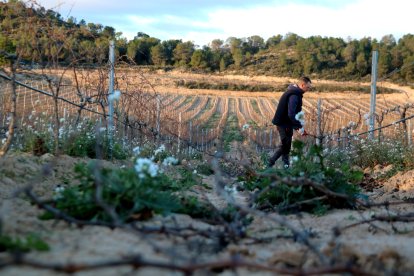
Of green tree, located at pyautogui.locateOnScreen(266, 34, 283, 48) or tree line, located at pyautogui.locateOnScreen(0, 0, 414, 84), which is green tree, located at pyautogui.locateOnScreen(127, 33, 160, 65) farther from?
green tree, located at pyautogui.locateOnScreen(266, 34, 283, 48)

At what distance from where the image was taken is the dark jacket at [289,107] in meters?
8.70

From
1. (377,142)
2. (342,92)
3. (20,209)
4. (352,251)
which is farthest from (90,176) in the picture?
(342,92)

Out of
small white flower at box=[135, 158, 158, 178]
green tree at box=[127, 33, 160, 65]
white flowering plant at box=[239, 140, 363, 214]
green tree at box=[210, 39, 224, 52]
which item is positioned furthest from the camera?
green tree at box=[210, 39, 224, 52]

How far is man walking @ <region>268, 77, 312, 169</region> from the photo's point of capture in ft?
28.6

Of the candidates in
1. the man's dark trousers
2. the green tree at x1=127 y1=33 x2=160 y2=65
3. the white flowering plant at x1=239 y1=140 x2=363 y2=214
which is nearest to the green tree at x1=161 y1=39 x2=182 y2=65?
the green tree at x1=127 y1=33 x2=160 y2=65

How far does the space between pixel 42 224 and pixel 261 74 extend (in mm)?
49837

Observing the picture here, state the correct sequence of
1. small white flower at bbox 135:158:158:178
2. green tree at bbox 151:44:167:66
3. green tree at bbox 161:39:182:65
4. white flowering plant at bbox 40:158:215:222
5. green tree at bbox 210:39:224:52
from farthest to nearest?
green tree at bbox 210:39:224:52
green tree at bbox 161:39:182:65
green tree at bbox 151:44:167:66
small white flower at bbox 135:158:158:178
white flowering plant at bbox 40:158:215:222

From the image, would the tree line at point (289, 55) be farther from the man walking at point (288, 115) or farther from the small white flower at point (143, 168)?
the small white flower at point (143, 168)

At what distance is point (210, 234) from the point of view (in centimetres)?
302

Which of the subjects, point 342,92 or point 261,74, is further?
point 261,74

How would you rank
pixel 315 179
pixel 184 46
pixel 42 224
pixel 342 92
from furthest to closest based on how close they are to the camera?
pixel 184 46 < pixel 342 92 < pixel 315 179 < pixel 42 224

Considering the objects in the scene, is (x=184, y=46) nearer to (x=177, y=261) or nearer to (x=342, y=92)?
(x=342, y=92)

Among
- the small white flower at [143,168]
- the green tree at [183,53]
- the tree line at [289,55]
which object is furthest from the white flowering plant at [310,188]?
the green tree at [183,53]

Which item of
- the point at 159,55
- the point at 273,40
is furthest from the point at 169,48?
the point at 273,40
